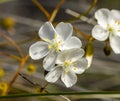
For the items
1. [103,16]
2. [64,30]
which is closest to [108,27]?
[103,16]

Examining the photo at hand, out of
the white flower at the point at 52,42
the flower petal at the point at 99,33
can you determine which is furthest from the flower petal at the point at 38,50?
the flower petal at the point at 99,33

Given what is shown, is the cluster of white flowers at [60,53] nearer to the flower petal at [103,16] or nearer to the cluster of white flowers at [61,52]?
the cluster of white flowers at [61,52]

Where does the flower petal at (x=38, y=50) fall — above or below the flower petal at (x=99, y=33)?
below

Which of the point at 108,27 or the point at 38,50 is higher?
the point at 108,27

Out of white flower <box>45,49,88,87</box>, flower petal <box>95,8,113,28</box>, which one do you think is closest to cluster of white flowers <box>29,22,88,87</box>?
white flower <box>45,49,88,87</box>

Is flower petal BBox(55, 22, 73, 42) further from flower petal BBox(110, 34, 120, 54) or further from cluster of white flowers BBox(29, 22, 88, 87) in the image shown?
flower petal BBox(110, 34, 120, 54)

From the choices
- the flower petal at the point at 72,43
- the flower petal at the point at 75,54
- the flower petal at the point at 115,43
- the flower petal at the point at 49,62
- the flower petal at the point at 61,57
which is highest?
the flower petal at the point at 115,43

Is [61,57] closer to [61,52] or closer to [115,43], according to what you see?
[61,52]
